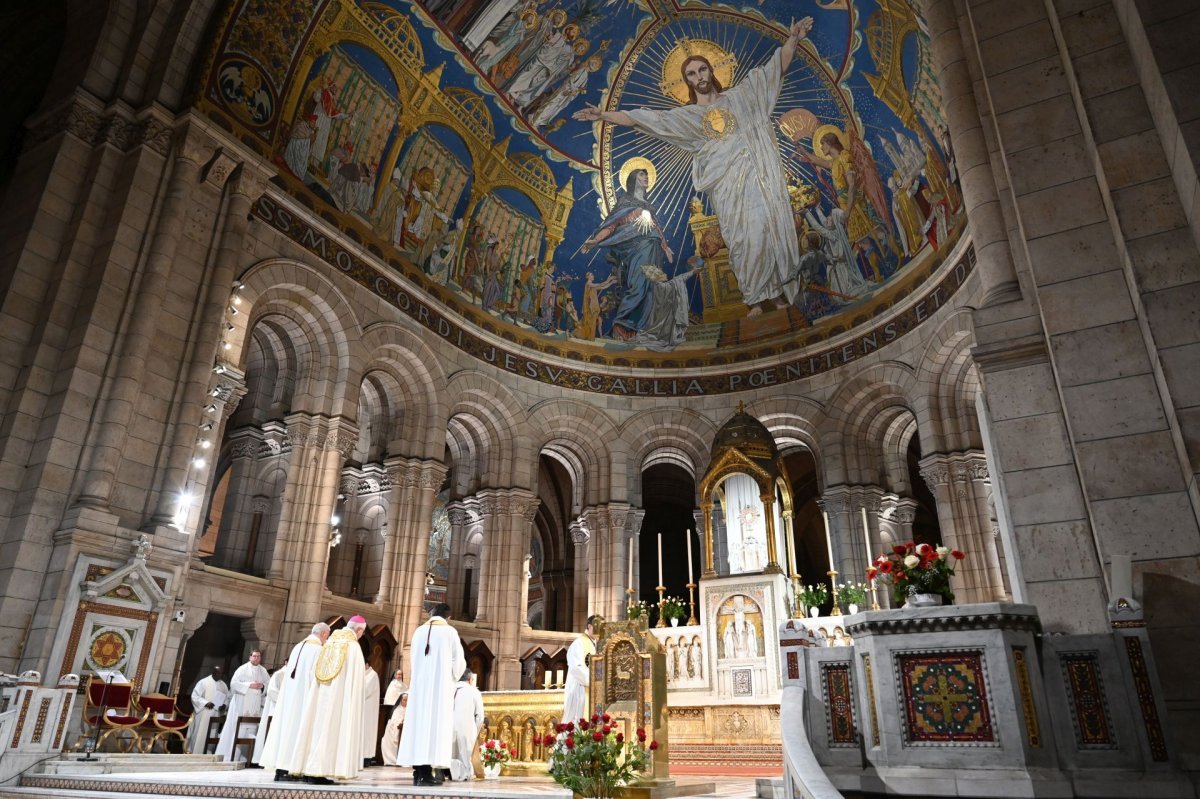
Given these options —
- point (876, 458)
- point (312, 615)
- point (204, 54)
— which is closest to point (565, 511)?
point (876, 458)

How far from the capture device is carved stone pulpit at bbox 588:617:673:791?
8773 mm

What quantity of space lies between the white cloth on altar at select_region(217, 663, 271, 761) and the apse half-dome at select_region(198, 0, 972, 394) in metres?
8.63

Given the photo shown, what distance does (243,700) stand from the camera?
38.4 ft

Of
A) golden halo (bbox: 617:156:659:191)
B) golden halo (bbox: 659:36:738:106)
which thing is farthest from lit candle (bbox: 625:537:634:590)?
golden halo (bbox: 659:36:738:106)

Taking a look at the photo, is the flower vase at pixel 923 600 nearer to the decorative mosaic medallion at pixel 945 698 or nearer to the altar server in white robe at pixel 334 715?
the decorative mosaic medallion at pixel 945 698

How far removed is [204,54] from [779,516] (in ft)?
45.0

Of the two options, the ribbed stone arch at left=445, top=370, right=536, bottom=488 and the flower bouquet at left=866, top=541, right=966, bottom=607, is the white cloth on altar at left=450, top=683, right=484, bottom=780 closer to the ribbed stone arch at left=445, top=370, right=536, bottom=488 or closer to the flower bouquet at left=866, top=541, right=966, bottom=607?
the flower bouquet at left=866, top=541, right=966, bottom=607

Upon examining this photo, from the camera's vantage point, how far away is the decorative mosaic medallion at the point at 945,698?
5625mm

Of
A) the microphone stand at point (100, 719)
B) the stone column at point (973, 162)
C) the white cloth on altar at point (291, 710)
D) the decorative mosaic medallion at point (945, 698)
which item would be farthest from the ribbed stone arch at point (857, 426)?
the microphone stand at point (100, 719)

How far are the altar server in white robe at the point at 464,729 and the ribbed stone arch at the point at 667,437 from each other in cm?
1220

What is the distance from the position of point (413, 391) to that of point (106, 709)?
31.6 ft

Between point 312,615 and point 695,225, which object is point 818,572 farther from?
point 312,615

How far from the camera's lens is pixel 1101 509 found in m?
6.43

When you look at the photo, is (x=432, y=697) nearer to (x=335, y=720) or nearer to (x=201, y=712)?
(x=335, y=720)
